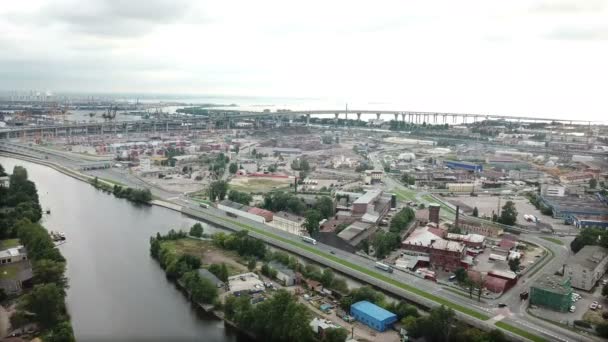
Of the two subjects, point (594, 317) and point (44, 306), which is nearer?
point (44, 306)

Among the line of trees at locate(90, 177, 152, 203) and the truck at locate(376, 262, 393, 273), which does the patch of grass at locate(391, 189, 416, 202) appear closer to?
the truck at locate(376, 262, 393, 273)

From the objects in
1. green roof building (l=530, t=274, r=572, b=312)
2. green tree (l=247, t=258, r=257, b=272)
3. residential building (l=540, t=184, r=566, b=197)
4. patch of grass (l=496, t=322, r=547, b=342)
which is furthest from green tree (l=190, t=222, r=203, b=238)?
residential building (l=540, t=184, r=566, b=197)

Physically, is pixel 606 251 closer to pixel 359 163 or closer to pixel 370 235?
pixel 370 235

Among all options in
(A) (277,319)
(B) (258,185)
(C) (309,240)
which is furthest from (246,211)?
(A) (277,319)

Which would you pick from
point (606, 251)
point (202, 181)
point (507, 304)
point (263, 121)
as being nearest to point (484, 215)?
point (606, 251)

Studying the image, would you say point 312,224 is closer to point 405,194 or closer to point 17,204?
point 405,194

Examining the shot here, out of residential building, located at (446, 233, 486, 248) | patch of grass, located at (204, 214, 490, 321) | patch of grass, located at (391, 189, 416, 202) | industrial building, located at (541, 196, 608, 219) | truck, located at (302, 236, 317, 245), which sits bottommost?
patch of grass, located at (204, 214, 490, 321)
